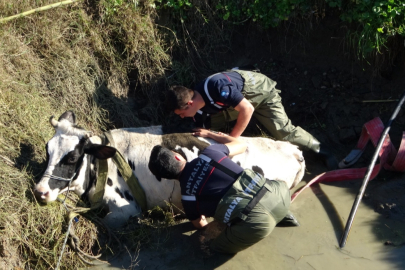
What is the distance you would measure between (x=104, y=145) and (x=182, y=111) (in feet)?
3.10

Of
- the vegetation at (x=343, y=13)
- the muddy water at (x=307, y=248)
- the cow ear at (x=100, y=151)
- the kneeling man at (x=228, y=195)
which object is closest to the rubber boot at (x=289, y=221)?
the muddy water at (x=307, y=248)

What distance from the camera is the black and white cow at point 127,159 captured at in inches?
190

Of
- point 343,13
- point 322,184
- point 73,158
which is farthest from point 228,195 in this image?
point 343,13

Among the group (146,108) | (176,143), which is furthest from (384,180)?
(146,108)

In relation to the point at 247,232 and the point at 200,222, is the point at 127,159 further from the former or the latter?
the point at 247,232

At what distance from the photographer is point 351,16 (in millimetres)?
6418

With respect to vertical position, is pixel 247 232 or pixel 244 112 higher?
pixel 244 112

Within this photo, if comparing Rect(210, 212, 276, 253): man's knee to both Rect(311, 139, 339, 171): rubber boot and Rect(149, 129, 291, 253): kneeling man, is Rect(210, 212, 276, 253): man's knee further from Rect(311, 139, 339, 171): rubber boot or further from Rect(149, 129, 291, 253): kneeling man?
Rect(311, 139, 339, 171): rubber boot

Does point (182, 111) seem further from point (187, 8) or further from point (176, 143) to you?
point (187, 8)

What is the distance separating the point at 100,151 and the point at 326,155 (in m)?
2.90

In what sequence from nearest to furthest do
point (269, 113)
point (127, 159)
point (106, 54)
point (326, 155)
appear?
point (127, 159), point (269, 113), point (326, 155), point (106, 54)

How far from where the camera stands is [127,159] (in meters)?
5.23

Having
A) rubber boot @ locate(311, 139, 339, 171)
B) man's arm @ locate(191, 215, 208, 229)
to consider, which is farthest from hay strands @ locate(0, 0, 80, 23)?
rubber boot @ locate(311, 139, 339, 171)

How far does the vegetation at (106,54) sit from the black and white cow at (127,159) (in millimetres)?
262
